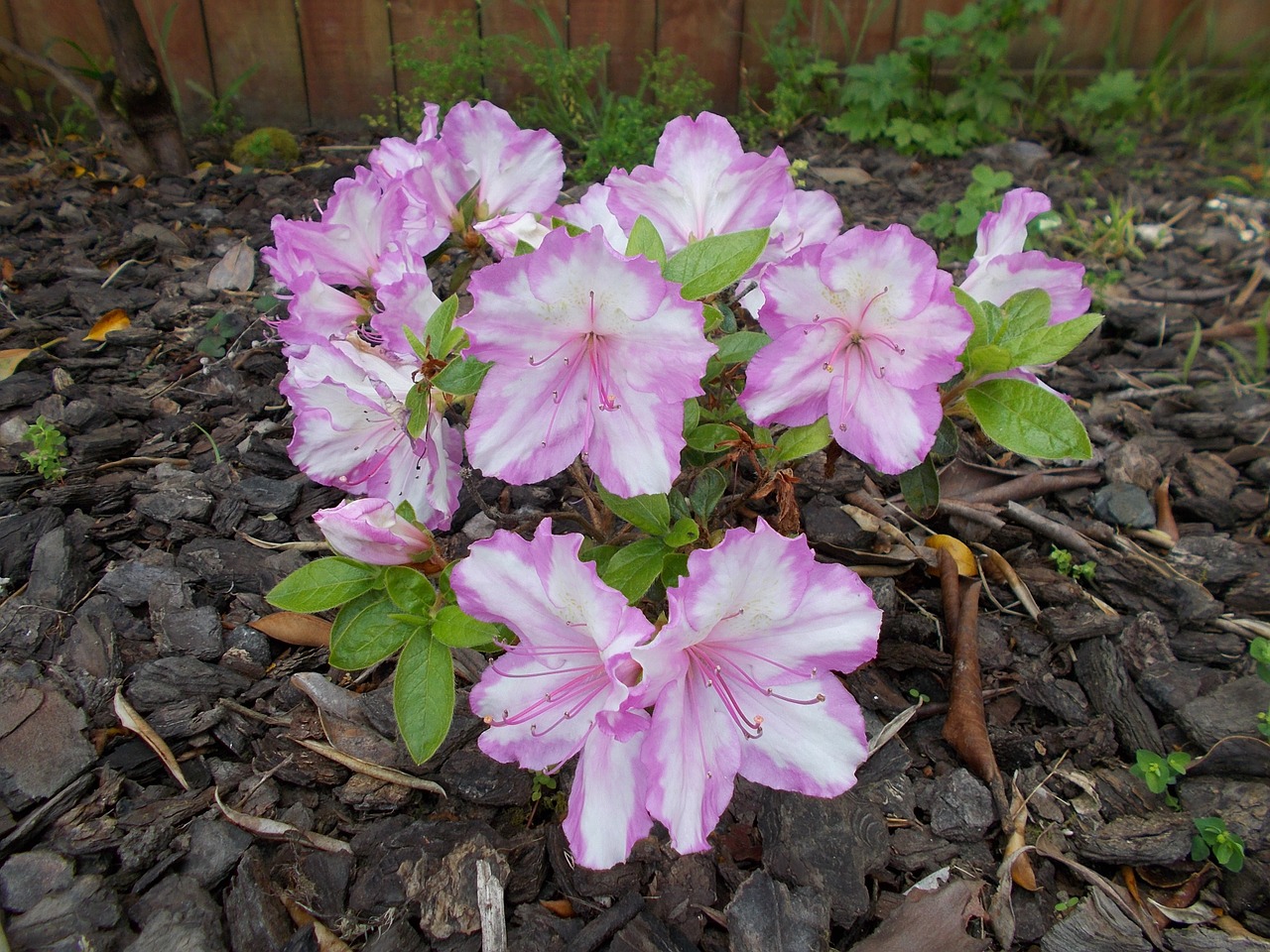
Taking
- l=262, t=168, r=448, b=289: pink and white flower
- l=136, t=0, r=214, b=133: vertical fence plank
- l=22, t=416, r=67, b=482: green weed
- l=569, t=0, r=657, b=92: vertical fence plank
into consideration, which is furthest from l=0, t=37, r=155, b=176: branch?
l=262, t=168, r=448, b=289: pink and white flower

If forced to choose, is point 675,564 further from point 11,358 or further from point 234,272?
point 234,272

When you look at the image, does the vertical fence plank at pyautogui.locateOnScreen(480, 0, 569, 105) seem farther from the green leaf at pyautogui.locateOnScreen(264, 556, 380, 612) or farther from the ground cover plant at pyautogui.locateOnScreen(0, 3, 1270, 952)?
the green leaf at pyautogui.locateOnScreen(264, 556, 380, 612)

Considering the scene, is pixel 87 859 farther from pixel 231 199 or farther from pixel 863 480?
pixel 231 199

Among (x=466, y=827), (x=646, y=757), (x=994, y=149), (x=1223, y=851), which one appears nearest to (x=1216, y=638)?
(x=1223, y=851)

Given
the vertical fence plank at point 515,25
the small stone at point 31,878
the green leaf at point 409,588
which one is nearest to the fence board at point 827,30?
the vertical fence plank at point 515,25

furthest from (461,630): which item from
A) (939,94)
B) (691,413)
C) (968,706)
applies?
(939,94)

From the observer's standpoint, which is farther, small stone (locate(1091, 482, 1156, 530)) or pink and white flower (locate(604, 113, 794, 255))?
small stone (locate(1091, 482, 1156, 530))
